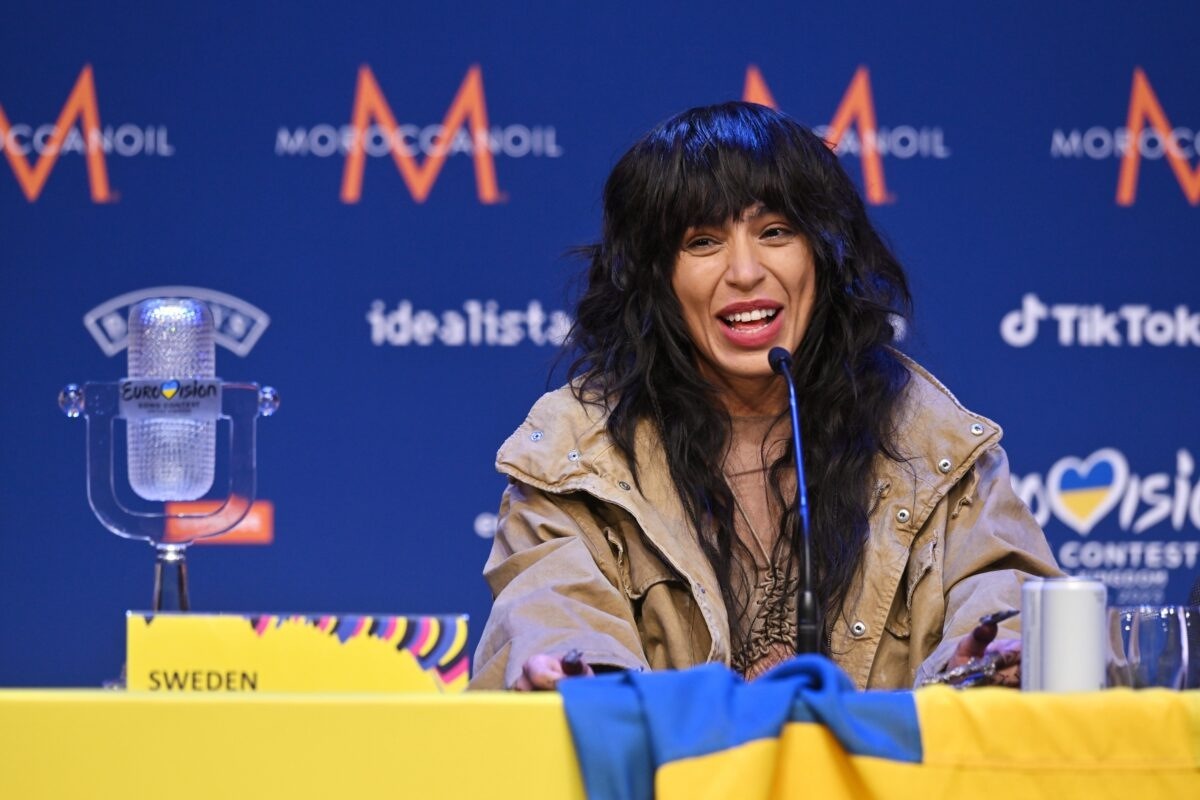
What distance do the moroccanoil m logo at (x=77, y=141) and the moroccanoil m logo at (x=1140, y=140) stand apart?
2012 mm

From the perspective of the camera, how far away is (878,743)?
106cm

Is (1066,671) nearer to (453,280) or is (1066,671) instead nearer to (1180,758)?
(1180,758)

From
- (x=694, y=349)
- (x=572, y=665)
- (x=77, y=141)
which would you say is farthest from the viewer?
(x=77, y=141)

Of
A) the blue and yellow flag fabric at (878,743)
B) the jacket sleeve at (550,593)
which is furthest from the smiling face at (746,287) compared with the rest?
the blue and yellow flag fabric at (878,743)

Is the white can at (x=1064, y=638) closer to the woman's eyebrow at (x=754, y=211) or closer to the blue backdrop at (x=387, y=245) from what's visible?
the woman's eyebrow at (x=754, y=211)

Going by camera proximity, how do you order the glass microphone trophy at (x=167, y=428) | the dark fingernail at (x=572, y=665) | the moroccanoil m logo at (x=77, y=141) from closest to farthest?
the dark fingernail at (x=572, y=665)
the glass microphone trophy at (x=167, y=428)
the moroccanoil m logo at (x=77, y=141)

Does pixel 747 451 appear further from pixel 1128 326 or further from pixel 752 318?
pixel 1128 326

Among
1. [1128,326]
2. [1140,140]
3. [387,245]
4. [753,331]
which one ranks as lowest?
[753,331]

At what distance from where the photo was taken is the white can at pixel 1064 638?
1.18 meters

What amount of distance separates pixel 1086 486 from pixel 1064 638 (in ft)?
8.31

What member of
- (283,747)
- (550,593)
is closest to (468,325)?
(550,593)

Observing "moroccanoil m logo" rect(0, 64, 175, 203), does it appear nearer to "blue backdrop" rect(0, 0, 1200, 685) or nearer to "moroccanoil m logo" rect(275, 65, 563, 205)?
"blue backdrop" rect(0, 0, 1200, 685)

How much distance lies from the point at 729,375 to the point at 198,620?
2.63ft

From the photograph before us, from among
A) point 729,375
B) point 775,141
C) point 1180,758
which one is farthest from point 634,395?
point 1180,758
